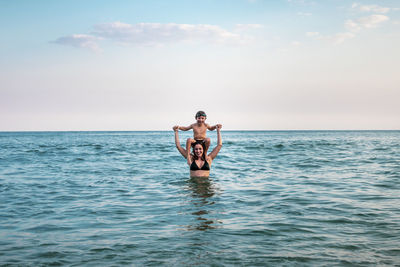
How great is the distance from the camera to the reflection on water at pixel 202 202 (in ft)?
23.6

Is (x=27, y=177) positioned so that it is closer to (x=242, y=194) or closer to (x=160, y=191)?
(x=160, y=191)

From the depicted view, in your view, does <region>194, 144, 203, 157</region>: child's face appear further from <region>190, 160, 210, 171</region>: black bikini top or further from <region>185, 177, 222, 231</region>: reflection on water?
<region>185, 177, 222, 231</region>: reflection on water

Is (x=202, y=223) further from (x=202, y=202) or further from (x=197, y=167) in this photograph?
(x=197, y=167)

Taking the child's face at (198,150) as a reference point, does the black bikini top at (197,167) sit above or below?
below

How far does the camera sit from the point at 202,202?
31.3 feet

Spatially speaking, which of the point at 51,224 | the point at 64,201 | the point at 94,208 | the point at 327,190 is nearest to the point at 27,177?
the point at 64,201

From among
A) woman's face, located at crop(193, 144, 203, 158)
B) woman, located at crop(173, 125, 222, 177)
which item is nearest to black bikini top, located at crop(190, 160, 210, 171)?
woman, located at crop(173, 125, 222, 177)

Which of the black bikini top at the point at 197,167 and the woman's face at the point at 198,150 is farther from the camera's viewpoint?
the black bikini top at the point at 197,167

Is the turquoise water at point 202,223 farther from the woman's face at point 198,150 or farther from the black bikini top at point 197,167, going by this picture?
the woman's face at point 198,150

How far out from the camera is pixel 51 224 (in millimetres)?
7363

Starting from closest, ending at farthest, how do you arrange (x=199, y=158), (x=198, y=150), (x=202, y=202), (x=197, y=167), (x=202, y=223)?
(x=202, y=223) → (x=202, y=202) → (x=198, y=150) → (x=199, y=158) → (x=197, y=167)

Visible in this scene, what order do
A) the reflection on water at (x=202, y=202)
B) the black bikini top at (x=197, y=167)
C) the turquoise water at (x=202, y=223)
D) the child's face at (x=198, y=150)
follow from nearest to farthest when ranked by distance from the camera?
the turquoise water at (x=202, y=223), the reflection on water at (x=202, y=202), the child's face at (x=198, y=150), the black bikini top at (x=197, y=167)

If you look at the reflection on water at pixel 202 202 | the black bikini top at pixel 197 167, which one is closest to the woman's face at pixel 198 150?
the black bikini top at pixel 197 167

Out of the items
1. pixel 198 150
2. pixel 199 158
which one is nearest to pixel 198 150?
pixel 198 150
